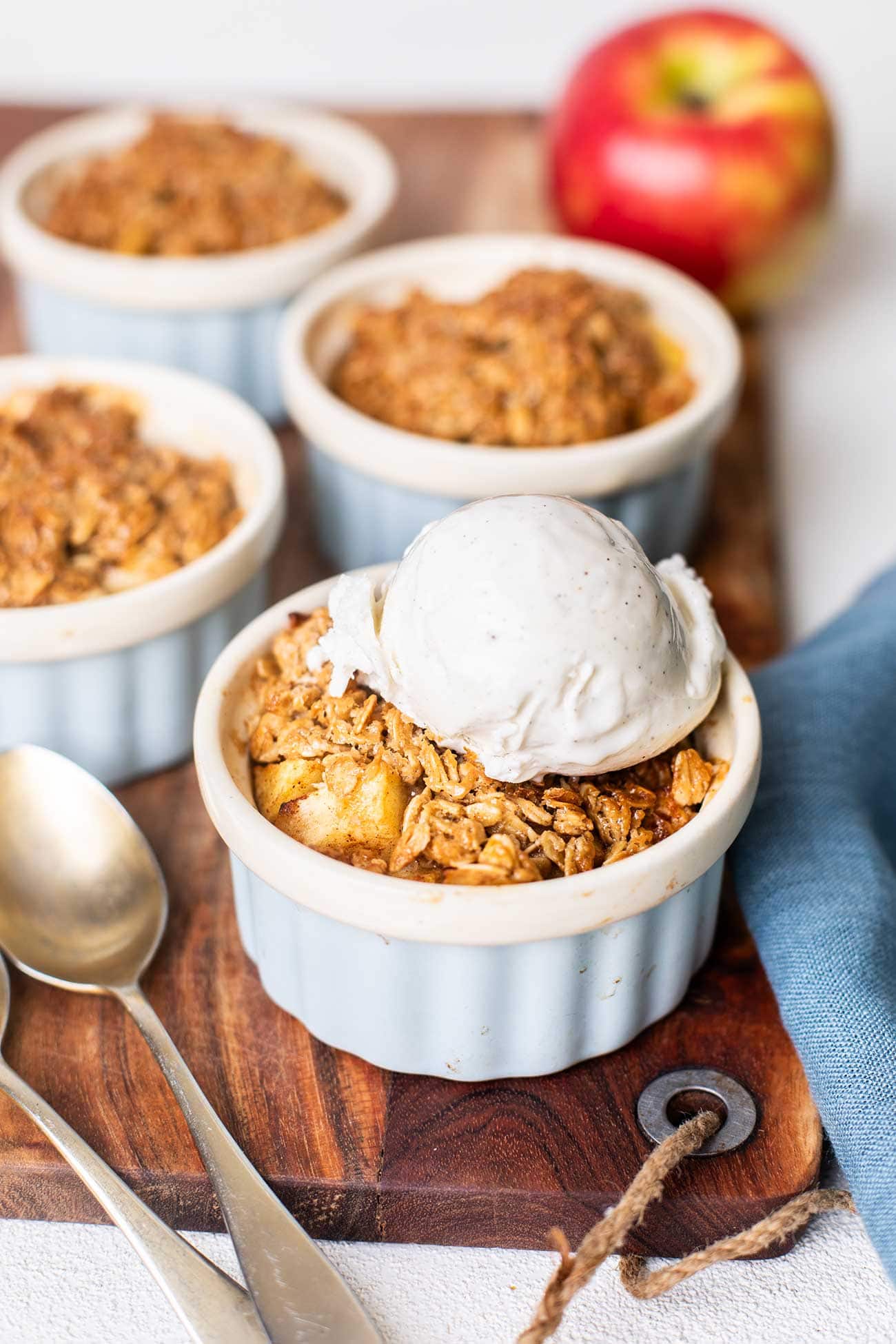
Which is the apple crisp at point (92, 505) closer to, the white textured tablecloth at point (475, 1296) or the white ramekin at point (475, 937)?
the white ramekin at point (475, 937)

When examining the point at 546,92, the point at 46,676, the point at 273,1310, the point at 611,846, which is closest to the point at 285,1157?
the point at 273,1310

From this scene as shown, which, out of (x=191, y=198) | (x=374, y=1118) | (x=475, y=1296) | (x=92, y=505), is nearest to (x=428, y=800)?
(x=374, y=1118)

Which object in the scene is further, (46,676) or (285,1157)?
(46,676)

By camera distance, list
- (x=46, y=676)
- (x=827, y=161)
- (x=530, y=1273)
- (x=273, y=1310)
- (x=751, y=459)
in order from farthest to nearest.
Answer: (x=827, y=161) → (x=751, y=459) → (x=46, y=676) → (x=530, y=1273) → (x=273, y=1310)

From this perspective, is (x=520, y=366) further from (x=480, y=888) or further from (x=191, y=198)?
(x=480, y=888)

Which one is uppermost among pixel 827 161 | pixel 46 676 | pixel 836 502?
pixel 827 161

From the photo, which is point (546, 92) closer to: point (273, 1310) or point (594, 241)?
point (594, 241)
